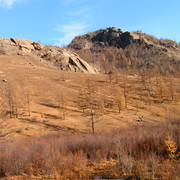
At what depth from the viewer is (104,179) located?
16.7ft

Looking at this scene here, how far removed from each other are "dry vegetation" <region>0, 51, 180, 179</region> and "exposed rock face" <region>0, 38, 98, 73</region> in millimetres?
13493

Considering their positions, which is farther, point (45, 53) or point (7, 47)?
point (45, 53)

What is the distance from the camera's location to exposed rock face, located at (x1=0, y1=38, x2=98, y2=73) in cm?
11424

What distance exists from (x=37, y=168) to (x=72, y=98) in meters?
48.9

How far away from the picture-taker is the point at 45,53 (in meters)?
125

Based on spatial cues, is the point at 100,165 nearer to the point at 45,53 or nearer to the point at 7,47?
the point at 45,53

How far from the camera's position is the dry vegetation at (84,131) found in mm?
5750

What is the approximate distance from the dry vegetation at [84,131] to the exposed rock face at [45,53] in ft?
44.3

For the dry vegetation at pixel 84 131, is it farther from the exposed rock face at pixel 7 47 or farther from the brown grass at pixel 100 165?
the exposed rock face at pixel 7 47

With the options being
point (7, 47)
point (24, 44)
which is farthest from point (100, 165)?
point (24, 44)

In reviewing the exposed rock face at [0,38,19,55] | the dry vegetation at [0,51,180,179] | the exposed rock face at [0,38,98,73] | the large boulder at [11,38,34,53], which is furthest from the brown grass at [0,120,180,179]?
the large boulder at [11,38,34,53]

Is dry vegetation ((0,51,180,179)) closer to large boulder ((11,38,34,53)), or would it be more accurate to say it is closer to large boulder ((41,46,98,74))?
large boulder ((41,46,98,74))

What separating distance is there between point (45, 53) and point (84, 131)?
109785mm

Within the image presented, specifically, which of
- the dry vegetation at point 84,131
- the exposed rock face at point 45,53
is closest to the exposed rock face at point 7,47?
the exposed rock face at point 45,53
